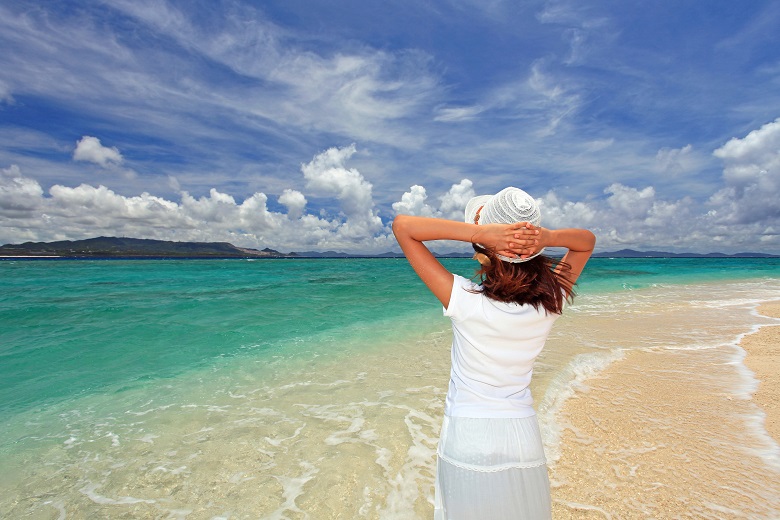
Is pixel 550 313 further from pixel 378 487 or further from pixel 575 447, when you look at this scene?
pixel 575 447

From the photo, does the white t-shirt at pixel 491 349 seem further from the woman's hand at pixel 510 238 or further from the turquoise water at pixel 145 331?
the turquoise water at pixel 145 331

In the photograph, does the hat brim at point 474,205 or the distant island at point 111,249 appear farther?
the distant island at point 111,249

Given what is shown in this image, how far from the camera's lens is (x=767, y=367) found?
23.4 feet

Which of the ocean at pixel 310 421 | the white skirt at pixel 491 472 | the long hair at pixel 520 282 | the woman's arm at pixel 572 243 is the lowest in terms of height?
the ocean at pixel 310 421

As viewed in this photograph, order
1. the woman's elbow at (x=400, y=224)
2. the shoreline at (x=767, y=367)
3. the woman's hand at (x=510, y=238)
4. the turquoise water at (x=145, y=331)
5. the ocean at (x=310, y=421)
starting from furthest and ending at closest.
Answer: the turquoise water at (x=145, y=331)
the shoreline at (x=767, y=367)
the ocean at (x=310, y=421)
the woman's elbow at (x=400, y=224)
the woman's hand at (x=510, y=238)

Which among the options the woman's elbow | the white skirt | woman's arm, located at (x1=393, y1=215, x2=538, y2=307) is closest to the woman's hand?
woman's arm, located at (x1=393, y1=215, x2=538, y2=307)

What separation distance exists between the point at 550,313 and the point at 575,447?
3560 millimetres

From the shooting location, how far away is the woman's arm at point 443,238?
1.50 m

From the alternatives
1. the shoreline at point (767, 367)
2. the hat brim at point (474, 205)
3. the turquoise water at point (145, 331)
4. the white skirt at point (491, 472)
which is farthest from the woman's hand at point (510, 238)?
the turquoise water at point (145, 331)

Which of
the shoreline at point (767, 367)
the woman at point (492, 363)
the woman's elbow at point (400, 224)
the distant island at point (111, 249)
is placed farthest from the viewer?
the distant island at point (111, 249)

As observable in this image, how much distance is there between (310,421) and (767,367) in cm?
809

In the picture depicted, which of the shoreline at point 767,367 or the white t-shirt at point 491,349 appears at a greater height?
the white t-shirt at point 491,349

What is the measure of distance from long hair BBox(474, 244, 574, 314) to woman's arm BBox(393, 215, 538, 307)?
0.09 metres

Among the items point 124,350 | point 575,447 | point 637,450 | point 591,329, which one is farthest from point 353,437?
point 591,329
